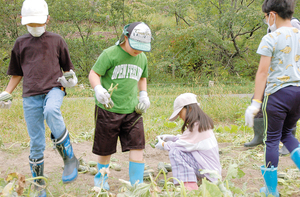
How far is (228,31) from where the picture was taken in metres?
11.3

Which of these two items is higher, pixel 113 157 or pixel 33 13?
pixel 33 13

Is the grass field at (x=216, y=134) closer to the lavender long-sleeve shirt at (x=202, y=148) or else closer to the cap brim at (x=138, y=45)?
the lavender long-sleeve shirt at (x=202, y=148)

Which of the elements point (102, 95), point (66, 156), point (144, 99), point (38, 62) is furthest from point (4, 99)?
point (144, 99)

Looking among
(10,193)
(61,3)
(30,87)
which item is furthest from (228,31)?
(10,193)

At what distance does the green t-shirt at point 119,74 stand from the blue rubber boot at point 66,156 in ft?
1.42

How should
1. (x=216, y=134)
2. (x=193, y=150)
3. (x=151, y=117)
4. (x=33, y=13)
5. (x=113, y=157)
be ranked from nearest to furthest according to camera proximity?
1. (x=33, y=13)
2. (x=193, y=150)
3. (x=113, y=157)
4. (x=216, y=134)
5. (x=151, y=117)

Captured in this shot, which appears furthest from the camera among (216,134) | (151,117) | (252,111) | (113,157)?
(151,117)

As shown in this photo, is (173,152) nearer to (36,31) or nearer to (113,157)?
(113,157)

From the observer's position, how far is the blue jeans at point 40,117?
2318 mm

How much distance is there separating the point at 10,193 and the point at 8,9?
11.0 metres

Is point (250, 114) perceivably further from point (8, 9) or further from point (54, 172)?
point (8, 9)

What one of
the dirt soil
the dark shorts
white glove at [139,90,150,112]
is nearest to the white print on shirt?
white glove at [139,90,150,112]

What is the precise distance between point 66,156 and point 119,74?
0.84 metres

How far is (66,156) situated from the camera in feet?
7.86
